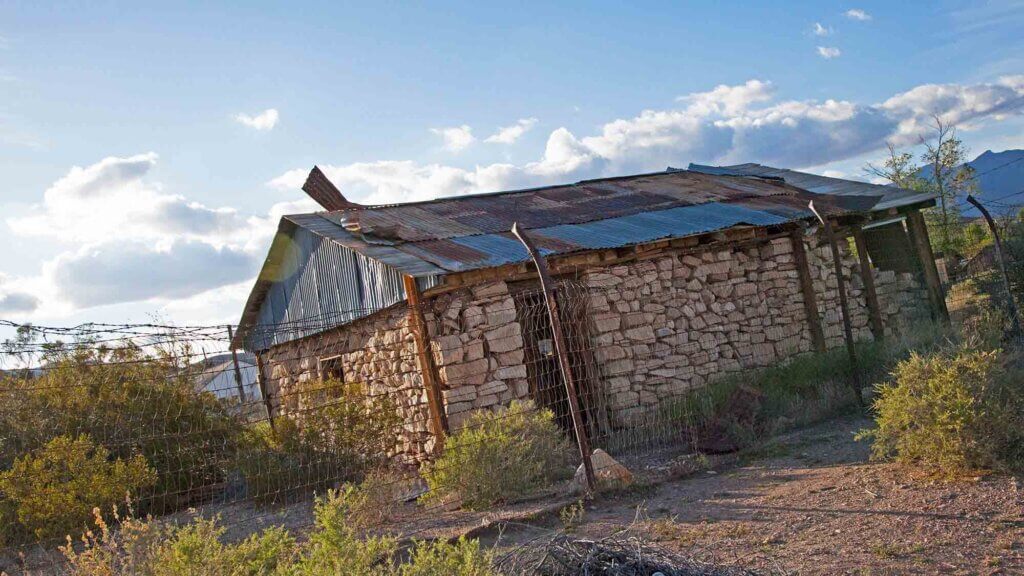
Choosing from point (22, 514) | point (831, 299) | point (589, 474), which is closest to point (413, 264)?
point (589, 474)

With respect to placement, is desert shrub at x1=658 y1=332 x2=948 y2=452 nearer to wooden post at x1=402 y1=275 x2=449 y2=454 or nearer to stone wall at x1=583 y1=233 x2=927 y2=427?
stone wall at x1=583 y1=233 x2=927 y2=427

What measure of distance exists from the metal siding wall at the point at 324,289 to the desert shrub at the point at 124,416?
4.47 feet

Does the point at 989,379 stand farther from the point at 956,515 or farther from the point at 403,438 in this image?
the point at 403,438

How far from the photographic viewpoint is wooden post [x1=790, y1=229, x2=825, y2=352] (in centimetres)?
1254

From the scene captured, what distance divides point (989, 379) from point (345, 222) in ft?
25.2

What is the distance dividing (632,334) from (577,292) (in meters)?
1.00

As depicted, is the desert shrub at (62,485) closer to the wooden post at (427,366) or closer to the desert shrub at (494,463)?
the wooden post at (427,366)

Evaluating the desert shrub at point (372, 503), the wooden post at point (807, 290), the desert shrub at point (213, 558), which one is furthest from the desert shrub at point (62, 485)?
the wooden post at point (807, 290)

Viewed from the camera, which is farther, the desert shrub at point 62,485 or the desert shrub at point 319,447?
the desert shrub at point 319,447

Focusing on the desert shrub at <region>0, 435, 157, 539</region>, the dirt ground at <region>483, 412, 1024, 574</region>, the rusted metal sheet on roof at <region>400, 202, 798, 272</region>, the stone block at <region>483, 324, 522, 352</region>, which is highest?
the rusted metal sheet on roof at <region>400, 202, 798, 272</region>

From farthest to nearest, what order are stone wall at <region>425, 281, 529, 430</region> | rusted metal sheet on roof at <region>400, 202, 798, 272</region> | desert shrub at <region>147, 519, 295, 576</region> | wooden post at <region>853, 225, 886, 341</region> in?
wooden post at <region>853, 225, 886, 341</region>
rusted metal sheet on roof at <region>400, 202, 798, 272</region>
stone wall at <region>425, 281, 529, 430</region>
desert shrub at <region>147, 519, 295, 576</region>

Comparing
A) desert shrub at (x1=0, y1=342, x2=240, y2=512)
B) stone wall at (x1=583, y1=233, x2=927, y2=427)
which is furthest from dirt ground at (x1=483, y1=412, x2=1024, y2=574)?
desert shrub at (x1=0, y1=342, x2=240, y2=512)

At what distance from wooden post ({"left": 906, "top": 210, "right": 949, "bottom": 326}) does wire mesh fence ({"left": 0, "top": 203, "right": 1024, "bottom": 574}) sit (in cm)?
154

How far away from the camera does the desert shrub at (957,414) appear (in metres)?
5.92
